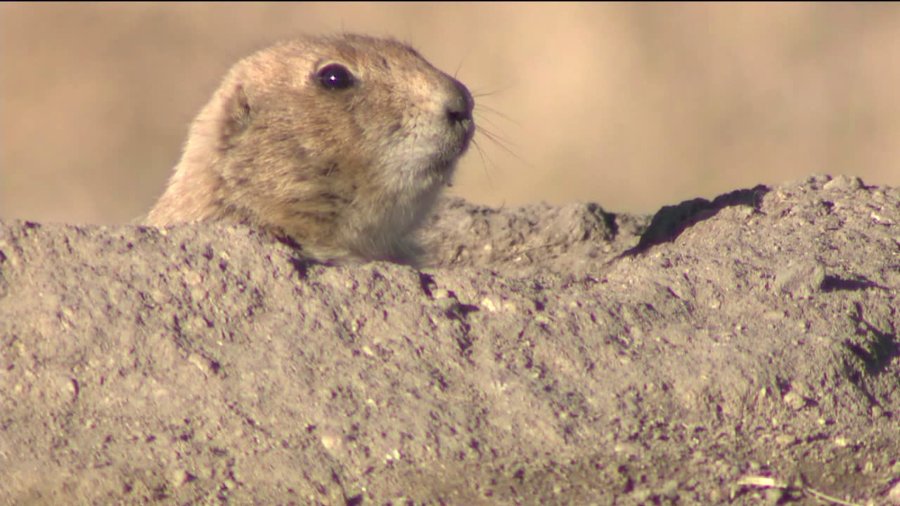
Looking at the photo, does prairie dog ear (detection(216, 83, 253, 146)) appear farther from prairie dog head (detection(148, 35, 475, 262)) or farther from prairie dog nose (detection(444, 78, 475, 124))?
prairie dog nose (detection(444, 78, 475, 124))

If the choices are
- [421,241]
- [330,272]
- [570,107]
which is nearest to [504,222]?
[421,241]

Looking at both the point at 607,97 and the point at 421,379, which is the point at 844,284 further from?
the point at 607,97

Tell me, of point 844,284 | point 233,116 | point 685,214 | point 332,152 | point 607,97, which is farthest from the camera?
point 607,97

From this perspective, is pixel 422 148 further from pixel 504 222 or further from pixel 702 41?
pixel 702 41

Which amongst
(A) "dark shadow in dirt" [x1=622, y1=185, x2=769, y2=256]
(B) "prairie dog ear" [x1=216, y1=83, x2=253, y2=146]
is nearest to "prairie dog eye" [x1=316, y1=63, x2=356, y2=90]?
(B) "prairie dog ear" [x1=216, y1=83, x2=253, y2=146]

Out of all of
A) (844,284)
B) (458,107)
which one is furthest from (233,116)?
(844,284)

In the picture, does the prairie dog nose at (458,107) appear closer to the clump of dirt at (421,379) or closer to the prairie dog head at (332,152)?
the prairie dog head at (332,152)
